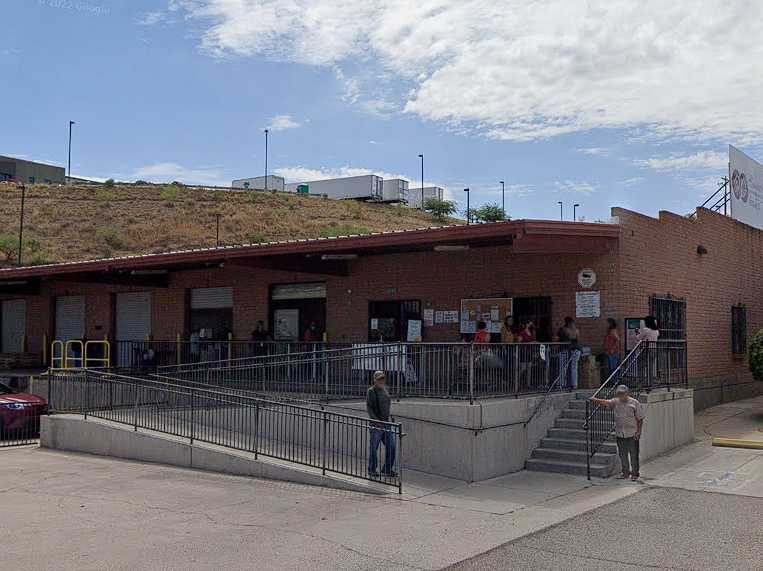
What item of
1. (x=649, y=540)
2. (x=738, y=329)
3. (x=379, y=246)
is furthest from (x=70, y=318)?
(x=649, y=540)

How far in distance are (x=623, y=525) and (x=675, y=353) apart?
7.56 m

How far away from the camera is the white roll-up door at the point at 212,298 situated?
24.2 m

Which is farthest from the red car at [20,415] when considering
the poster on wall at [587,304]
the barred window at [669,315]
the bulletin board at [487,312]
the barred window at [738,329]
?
the barred window at [738,329]

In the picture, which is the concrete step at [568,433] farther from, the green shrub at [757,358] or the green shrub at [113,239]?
the green shrub at [113,239]

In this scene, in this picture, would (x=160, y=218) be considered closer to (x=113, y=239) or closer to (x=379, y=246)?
(x=113, y=239)

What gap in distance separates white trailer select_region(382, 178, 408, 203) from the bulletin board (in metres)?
59.2

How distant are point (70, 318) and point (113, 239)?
30.6 m

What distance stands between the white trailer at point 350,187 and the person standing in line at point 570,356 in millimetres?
61219

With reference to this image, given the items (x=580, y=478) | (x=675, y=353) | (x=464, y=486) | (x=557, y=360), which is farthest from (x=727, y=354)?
(x=464, y=486)

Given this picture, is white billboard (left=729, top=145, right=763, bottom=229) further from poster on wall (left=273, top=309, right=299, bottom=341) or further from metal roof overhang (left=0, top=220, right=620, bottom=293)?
poster on wall (left=273, top=309, right=299, bottom=341)

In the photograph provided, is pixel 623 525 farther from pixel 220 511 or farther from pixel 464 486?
pixel 220 511

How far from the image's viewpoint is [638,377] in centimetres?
1522

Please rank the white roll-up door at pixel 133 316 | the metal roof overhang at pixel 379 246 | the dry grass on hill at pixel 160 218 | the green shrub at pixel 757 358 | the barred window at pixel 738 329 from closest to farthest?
the metal roof overhang at pixel 379 246 → the green shrub at pixel 757 358 → the barred window at pixel 738 329 → the white roll-up door at pixel 133 316 → the dry grass on hill at pixel 160 218

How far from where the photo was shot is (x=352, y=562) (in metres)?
8.36
